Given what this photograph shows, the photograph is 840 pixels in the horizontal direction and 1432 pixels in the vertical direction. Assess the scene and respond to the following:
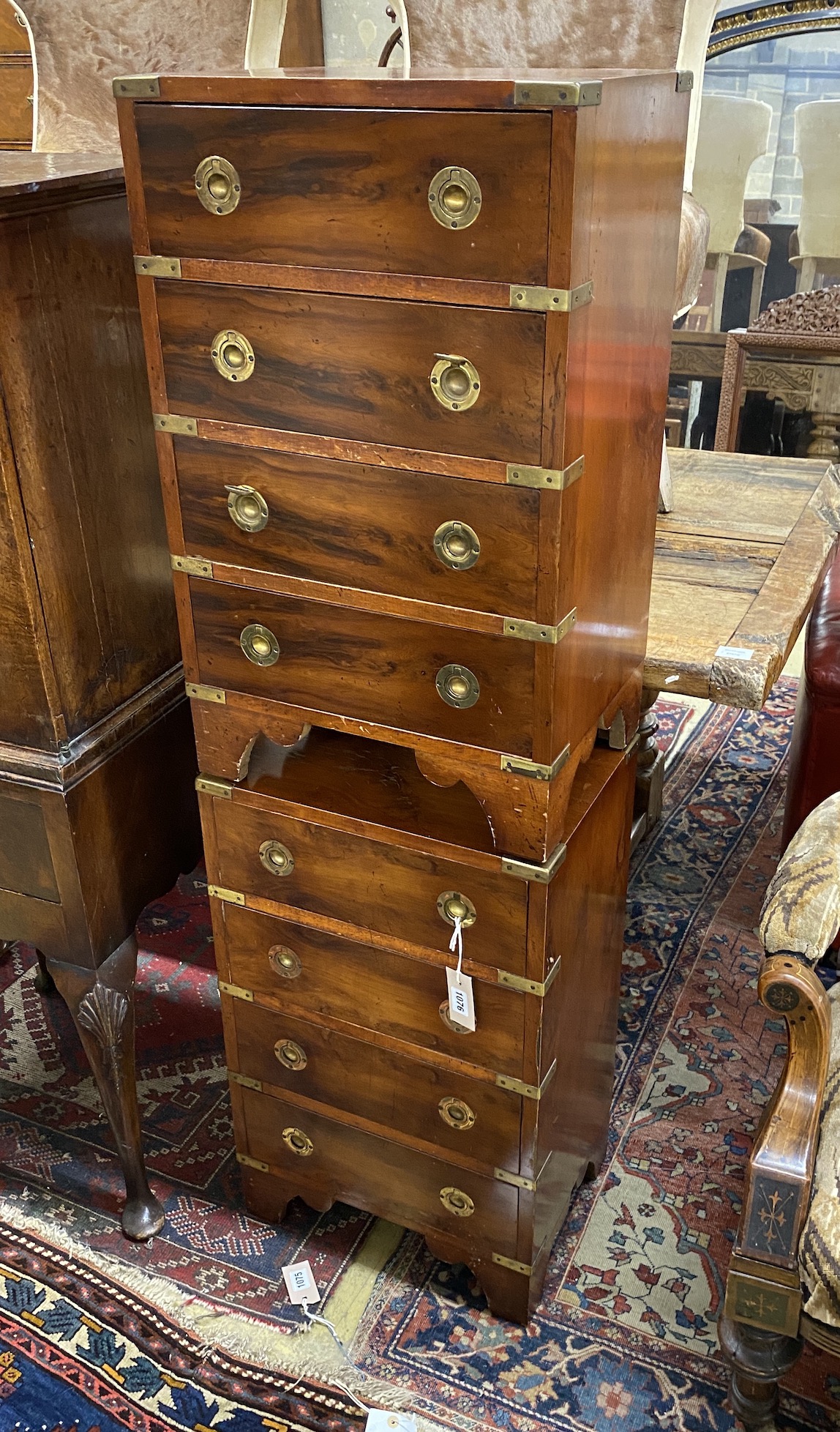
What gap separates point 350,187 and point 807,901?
98 centimetres

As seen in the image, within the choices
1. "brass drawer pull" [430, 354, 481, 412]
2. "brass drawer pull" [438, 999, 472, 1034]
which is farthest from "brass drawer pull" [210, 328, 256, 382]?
"brass drawer pull" [438, 999, 472, 1034]

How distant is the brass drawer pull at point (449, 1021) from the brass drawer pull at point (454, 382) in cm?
81

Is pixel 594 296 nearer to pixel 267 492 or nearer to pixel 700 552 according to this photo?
pixel 267 492

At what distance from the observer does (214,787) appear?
161 centimetres

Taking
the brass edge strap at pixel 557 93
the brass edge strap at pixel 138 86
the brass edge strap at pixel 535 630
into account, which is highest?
the brass edge strap at pixel 138 86

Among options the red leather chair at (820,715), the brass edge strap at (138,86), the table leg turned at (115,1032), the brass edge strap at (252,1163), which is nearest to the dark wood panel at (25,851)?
the table leg turned at (115,1032)

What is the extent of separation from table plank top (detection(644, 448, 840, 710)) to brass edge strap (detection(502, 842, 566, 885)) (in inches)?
20.0

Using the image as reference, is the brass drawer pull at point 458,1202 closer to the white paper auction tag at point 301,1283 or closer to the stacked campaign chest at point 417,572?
the stacked campaign chest at point 417,572

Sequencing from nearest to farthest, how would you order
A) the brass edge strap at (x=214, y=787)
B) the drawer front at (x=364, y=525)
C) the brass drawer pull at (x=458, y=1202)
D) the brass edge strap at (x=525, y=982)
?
the drawer front at (x=364, y=525) < the brass edge strap at (x=525, y=982) < the brass edge strap at (x=214, y=787) < the brass drawer pull at (x=458, y=1202)

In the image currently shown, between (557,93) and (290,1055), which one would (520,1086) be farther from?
(557,93)

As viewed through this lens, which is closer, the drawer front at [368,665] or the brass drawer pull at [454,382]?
the brass drawer pull at [454,382]

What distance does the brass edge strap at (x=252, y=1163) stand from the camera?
1.91 metres

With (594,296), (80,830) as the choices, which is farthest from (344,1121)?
(594,296)

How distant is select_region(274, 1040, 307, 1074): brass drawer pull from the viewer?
1752 millimetres
